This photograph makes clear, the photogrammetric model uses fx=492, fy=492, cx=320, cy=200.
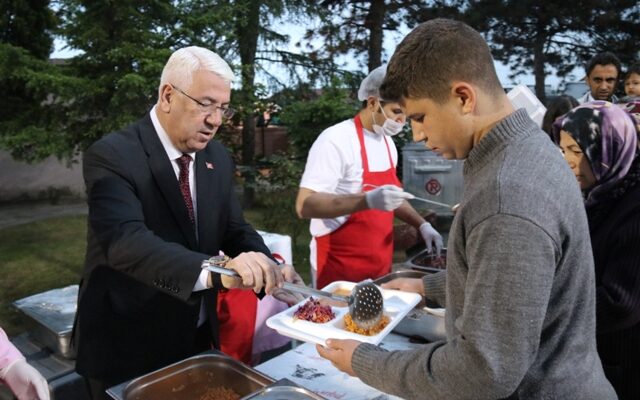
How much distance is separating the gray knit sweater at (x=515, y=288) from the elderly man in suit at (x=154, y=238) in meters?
0.66

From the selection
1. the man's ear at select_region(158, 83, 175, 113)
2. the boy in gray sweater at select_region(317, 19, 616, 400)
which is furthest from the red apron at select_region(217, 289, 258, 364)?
the boy in gray sweater at select_region(317, 19, 616, 400)

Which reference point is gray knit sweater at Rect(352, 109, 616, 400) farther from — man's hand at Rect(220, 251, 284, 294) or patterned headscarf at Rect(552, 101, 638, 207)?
patterned headscarf at Rect(552, 101, 638, 207)

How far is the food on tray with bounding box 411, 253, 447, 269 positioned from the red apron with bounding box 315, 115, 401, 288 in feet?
0.68

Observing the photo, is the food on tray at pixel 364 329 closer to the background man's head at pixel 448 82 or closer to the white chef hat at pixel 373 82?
the background man's head at pixel 448 82

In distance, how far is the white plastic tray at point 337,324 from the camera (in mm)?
1529

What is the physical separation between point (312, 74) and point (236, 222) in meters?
6.80

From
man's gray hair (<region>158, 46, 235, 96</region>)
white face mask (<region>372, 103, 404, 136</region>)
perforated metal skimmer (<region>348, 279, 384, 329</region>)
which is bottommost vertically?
perforated metal skimmer (<region>348, 279, 384, 329</region>)

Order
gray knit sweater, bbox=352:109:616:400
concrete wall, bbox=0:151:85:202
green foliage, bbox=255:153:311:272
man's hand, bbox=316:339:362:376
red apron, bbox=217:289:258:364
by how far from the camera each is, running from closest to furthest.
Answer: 1. gray knit sweater, bbox=352:109:616:400
2. man's hand, bbox=316:339:362:376
3. red apron, bbox=217:289:258:364
4. green foliage, bbox=255:153:311:272
5. concrete wall, bbox=0:151:85:202

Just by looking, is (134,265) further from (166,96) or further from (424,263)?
(424,263)

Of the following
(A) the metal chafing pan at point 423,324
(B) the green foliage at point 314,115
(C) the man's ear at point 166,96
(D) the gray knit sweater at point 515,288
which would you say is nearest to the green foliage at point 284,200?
(B) the green foliage at point 314,115

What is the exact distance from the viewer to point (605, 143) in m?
1.57

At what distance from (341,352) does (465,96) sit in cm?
64

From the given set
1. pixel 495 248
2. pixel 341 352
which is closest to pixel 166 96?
pixel 341 352

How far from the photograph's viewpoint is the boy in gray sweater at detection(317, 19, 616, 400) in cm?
78
